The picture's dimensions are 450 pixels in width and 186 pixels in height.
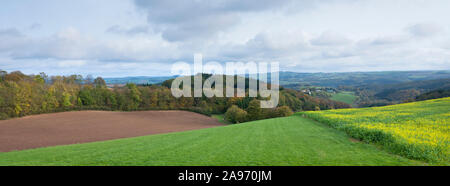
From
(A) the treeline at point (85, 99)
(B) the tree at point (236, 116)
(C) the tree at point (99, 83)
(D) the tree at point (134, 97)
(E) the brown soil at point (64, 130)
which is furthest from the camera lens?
→ (C) the tree at point (99, 83)

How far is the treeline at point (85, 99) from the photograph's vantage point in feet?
149

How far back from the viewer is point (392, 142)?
9.15 meters

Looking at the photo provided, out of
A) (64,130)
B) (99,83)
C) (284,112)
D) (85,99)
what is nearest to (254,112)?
(284,112)

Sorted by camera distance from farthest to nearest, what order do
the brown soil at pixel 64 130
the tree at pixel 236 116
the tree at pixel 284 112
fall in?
1. the tree at pixel 236 116
2. the tree at pixel 284 112
3. the brown soil at pixel 64 130

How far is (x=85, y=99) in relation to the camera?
60.8 m

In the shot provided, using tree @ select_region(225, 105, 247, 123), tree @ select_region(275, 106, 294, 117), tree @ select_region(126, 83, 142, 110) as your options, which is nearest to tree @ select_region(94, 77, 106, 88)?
tree @ select_region(126, 83, 142, 110)

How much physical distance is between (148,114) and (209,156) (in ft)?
177

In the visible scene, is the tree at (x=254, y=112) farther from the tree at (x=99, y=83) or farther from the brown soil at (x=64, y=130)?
the tree at (x=99, y=83)

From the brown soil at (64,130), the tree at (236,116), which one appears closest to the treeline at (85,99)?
the tree at (236,116)

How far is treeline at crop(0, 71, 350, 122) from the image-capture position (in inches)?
1790

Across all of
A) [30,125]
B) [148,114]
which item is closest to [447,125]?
[30,125]

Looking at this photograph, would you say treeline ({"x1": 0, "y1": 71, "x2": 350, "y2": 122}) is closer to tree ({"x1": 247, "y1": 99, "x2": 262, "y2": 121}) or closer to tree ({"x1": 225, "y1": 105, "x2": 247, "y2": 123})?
tree ({"x1": 247, "y1": 99, "x2": 262, "y2": 121})

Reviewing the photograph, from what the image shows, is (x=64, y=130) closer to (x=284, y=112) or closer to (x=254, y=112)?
(x=254, y=112)

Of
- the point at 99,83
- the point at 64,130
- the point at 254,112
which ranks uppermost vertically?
the point at 99,83
